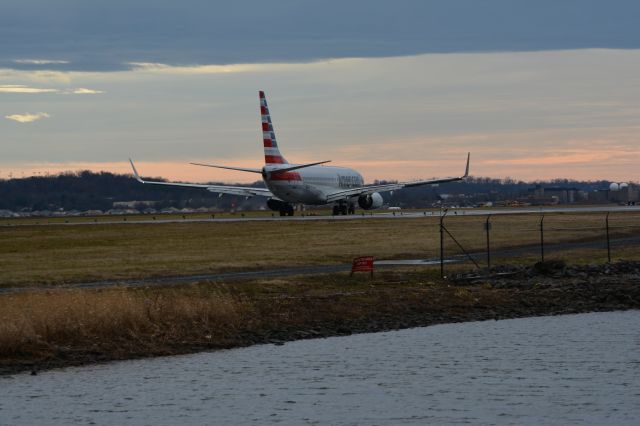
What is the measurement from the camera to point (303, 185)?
118 meters

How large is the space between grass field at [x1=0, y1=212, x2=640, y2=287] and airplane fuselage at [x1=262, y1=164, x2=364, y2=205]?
33.8 ft

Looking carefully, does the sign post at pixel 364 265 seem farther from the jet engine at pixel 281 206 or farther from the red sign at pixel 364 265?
the jet engine at pixel 281 206

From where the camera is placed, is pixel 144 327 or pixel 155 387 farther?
pixel 144 327

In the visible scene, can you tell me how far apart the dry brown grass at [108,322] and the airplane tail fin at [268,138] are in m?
75.7

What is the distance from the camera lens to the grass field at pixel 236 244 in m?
56.9

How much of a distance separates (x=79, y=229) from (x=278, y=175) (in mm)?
22051

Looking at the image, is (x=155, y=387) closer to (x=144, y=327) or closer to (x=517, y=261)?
(x=144, y=327)

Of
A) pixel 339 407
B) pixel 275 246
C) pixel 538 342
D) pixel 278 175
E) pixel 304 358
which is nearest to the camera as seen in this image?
pixel 339 407

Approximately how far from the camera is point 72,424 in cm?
2453

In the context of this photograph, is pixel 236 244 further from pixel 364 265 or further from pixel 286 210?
pixel 286 210

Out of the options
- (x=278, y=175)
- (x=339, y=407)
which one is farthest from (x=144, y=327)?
(x=278, y=175)

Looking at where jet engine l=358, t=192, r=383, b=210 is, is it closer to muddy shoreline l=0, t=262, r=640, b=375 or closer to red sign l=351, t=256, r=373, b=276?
muddy shoreline l=0, t=262, r=640, b=375

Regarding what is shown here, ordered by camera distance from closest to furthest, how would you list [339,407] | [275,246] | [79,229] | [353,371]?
[339,407] → [353,371] → [275,246] → [79,229]

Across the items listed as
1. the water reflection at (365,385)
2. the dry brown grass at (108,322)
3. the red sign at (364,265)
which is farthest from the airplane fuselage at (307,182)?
the water reflection at (365,385)
